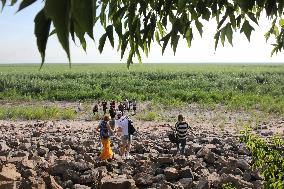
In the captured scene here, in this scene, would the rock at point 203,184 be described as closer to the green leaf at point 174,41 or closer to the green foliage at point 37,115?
the green leaf at point 174,41

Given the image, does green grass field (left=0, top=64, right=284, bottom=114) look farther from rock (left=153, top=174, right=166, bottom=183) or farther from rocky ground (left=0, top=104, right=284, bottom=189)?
rock (left=153, top=174, right=166, bottom=183)

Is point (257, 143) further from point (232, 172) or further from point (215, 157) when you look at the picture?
point (215, 157)

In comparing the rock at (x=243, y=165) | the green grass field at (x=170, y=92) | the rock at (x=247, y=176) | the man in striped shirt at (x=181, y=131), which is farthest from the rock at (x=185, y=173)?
the green grass field at (x=170, y=92)

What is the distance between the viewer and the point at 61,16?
91 centimetres

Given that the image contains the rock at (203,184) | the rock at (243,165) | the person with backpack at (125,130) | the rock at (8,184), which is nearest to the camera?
the rock at (8,184)

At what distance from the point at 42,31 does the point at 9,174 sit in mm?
6442

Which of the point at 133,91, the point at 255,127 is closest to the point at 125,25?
A: the point at 255,127

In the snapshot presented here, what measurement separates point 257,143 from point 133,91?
34340 millimetres

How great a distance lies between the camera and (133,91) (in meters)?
39.4

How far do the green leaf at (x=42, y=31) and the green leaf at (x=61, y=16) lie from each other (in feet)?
0.61

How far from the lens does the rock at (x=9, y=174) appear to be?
275 inches

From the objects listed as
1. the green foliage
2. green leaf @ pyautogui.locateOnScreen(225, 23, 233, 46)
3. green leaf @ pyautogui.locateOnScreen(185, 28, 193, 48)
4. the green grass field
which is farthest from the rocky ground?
the green grass field

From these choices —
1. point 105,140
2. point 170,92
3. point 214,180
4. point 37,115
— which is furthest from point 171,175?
point 170,92

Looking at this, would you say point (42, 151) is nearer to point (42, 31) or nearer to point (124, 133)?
point (124, 133)
